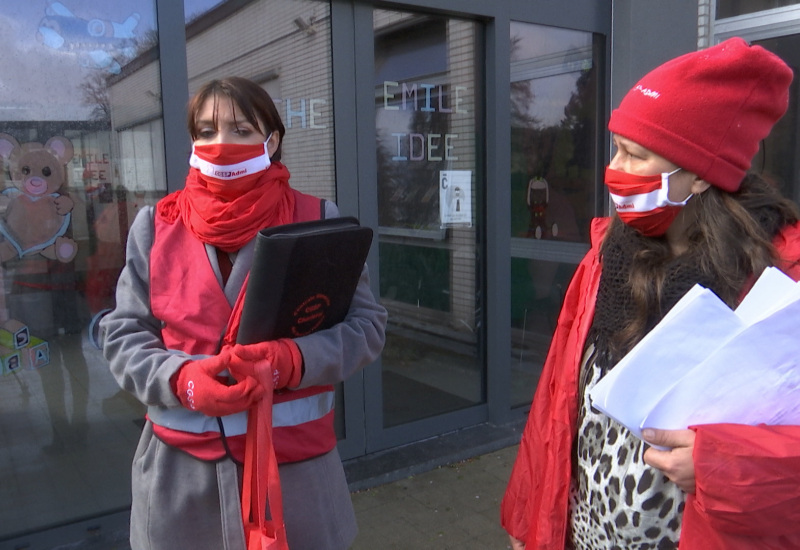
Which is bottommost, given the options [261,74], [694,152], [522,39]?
[694,152]

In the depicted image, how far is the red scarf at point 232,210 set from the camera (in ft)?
5.62

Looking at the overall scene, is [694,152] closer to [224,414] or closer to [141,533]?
[224,414]

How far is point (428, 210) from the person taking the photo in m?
4.48

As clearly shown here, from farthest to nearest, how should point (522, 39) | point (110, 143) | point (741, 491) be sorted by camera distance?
point (522, 39)
point (110, 143)
point (741, 491)

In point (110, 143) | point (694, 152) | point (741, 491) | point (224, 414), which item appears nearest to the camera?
point (741, 491)

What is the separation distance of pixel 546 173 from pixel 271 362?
3.79 metres

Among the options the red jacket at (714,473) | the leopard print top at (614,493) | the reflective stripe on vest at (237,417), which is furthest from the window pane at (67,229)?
the leopard print top at (614,493)

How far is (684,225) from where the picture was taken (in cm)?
151

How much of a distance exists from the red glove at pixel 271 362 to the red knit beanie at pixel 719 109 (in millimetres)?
943

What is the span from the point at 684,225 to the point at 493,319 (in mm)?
3194

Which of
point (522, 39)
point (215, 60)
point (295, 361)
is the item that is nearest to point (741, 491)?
point (295, 361)

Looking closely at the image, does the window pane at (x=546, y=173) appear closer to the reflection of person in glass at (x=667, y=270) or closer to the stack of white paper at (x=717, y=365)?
the reflection of person in glass at (x=667, y=270)

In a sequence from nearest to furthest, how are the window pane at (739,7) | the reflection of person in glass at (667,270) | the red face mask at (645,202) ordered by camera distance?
the reflection of person in glass at (667,270) → the red face mask at (645,202) → the window pane at (739,7)

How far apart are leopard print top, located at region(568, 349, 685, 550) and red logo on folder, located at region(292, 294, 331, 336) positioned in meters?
0.66
